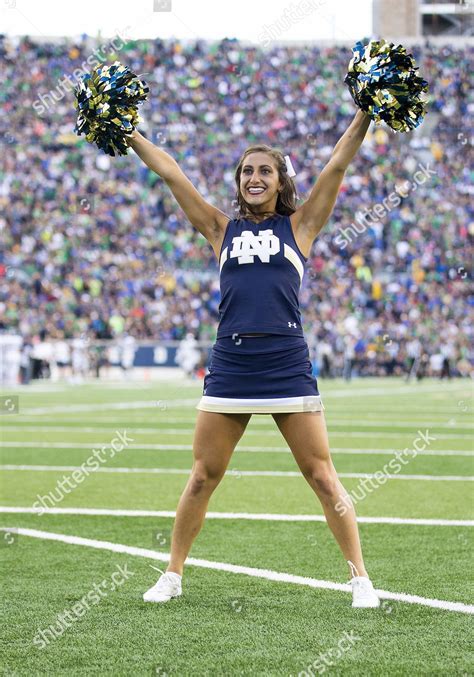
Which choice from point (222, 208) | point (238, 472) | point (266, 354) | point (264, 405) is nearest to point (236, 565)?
point (264, 405)

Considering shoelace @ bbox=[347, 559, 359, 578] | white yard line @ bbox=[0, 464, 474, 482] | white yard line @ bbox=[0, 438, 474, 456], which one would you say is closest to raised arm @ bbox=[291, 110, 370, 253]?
shoelace @ bbox=[347, 559, 359, 578]

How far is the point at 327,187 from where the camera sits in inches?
172

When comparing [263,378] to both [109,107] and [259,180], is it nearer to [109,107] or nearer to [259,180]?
[259,180]

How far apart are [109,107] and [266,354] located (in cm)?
132

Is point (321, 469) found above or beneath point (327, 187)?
beneath

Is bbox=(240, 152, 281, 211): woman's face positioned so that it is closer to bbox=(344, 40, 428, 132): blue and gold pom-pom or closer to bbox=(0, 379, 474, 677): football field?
bbox=(344, 40, 428, 132): blue and gold pom-pom

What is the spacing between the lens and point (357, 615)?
410cm

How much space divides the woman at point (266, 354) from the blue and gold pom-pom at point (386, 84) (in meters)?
Answer: 0.08

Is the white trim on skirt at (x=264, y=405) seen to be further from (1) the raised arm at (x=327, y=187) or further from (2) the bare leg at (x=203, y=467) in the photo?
(1) the raised arm at (x=327, y=187)

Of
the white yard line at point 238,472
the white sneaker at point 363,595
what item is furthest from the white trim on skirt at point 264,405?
the white yard line at point 238,472

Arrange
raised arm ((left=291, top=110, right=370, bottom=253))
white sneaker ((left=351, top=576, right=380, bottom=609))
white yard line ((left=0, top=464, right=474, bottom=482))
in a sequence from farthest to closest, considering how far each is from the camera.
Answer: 1. white yard line ((left=0, top=464, right=474, bottom=482))
2. raised arm ((left=291, top=110, right=370, bottom=253))
3. white sneaker ((left=351, top=576, right=380, bottom=609))

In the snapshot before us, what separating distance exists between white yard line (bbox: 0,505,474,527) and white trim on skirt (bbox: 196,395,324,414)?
2375 millimetres

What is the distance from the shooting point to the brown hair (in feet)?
14.7

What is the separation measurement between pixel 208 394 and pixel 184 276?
29.2 meters
